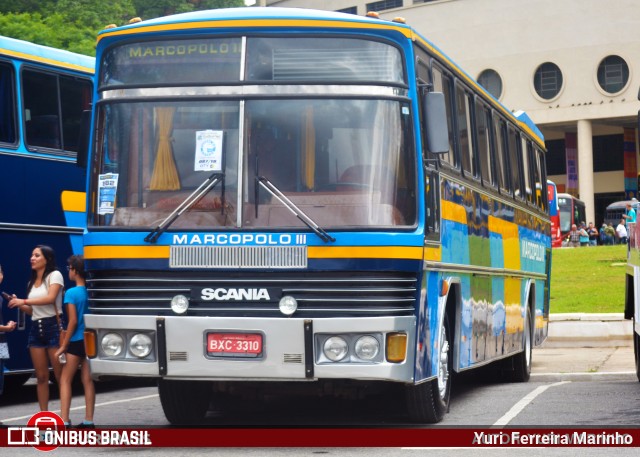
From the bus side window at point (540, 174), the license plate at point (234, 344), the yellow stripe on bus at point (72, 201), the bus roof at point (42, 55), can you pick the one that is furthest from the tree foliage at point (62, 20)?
the license plate at point (234, 344)

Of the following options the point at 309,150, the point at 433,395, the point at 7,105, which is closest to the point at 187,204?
the point at 309,150

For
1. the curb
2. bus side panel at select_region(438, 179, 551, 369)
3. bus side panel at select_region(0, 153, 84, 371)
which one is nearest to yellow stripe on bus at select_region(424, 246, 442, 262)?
bus side panel at select_region(438, 179, 551, 369)

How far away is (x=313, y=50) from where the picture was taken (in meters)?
10.7

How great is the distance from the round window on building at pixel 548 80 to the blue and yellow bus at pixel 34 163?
64.8 m

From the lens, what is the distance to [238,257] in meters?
10.2

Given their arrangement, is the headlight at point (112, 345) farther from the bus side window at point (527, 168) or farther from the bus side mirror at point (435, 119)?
the bus side window at point (527, 168)

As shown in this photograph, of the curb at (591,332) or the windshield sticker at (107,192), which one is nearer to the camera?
the windshield sticker at (107,192)

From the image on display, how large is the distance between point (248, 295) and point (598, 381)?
7.58 m

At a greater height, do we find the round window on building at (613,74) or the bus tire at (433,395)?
the round window on building at (613,74)

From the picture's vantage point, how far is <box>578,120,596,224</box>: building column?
7700cm

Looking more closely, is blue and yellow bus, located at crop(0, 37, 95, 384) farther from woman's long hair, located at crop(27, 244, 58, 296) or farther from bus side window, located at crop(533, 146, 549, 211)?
bus side window, located at crop(533, 146, 549, 211)

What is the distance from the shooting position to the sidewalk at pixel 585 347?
18469mm

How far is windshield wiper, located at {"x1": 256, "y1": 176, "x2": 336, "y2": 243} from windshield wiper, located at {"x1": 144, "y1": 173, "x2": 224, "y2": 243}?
1.09ft

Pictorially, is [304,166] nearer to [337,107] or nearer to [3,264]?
[337,107]
